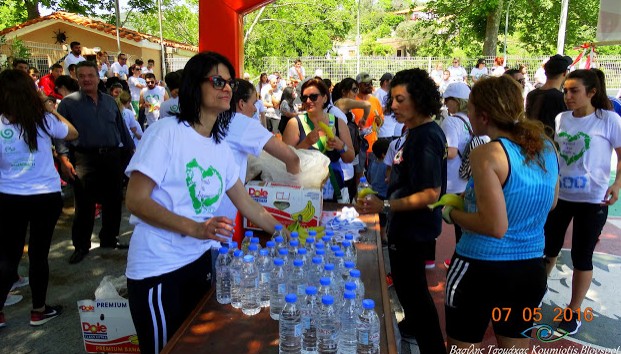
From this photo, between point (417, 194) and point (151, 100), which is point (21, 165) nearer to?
point (417, 194)

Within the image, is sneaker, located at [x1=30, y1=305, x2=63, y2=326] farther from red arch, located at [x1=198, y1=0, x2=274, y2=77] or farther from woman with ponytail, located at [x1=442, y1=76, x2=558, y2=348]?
woman with ponytail, located at [x1=442, y1=76, x2=558, y2=348]

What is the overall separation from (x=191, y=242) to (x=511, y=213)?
1.43 m

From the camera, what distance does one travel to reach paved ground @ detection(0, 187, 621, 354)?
345 centimetres

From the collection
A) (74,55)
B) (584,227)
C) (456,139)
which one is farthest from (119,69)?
(584,227)

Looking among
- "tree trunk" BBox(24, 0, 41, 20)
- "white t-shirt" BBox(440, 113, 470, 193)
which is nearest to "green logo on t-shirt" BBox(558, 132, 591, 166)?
"white t-shirt" BBox(440, 113, 470, 193)

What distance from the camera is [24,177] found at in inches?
135

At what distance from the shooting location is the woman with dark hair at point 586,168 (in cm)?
348

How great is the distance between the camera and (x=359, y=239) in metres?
2.99

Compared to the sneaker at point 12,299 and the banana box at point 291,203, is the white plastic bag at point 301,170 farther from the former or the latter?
the sneaker at point 12,299

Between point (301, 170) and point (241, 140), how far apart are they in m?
0.64

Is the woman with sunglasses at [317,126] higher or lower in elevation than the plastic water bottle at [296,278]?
higher

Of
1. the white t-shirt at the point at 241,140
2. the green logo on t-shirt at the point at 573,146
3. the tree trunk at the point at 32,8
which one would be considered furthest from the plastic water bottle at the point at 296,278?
the tree trunk at the point at 32,8

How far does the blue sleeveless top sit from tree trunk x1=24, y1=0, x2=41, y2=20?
24.9 meters

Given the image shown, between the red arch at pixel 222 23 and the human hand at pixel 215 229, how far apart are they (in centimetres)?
243
